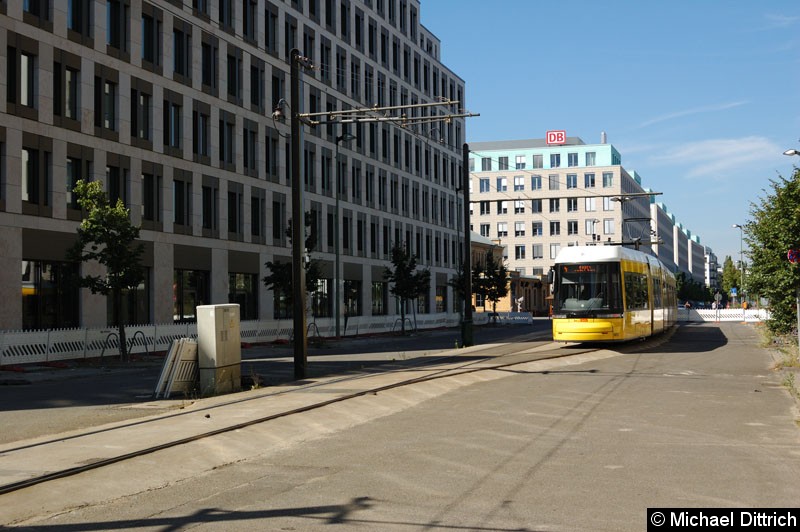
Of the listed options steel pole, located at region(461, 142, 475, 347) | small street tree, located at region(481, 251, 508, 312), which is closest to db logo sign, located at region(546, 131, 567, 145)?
small street tree, located at region(481, 251, 508, 312)

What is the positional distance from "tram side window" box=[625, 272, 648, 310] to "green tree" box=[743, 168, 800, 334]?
362cm

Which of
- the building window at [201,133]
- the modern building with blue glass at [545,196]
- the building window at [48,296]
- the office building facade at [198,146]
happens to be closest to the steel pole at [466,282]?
the office building facade at [198,146]

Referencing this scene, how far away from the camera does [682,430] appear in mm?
11578

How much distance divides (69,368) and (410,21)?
51.6m

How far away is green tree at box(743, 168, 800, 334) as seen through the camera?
858 inches

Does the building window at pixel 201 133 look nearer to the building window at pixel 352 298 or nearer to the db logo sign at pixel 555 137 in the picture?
the building window at pixel 352 298

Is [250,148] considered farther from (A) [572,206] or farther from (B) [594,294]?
(A) [572,206]

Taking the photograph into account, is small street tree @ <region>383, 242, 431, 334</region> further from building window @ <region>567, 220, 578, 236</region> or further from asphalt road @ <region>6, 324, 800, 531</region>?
building window @ <region>567, 220, 578, 236</region>

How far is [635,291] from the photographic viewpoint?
2984cm

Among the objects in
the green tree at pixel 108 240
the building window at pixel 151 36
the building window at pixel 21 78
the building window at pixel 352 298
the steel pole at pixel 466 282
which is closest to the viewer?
the green tree at pixel 108 240

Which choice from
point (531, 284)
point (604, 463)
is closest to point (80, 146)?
point (604, 463)

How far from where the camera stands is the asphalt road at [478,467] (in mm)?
6969

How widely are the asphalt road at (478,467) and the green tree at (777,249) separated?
7.04m

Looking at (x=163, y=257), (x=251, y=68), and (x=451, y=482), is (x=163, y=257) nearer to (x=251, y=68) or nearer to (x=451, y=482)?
(x=251, y=68)
